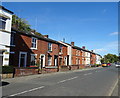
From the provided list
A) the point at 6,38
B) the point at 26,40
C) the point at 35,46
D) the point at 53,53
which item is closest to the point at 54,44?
the point at 53,53

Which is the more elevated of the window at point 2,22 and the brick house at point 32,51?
the window at point 2,22

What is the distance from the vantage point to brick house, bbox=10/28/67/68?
19.8 m

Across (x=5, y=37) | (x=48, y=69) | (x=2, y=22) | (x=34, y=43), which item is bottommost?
(x=48, y=69)

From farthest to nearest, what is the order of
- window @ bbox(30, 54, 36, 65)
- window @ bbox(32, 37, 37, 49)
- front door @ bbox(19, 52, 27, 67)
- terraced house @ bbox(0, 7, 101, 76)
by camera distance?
window @ bbox(32, 37, 37, 49) → window @ bbox(30, 54, 36, 65) → front door @ bbox(19, 52, 27, 67) → terraced house @ bbox(0, 7, 101, 76)

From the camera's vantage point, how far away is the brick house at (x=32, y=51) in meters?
19.8

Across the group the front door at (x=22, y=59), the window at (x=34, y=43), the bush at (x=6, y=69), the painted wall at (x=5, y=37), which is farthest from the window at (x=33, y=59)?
the bush at (x=6, y=69)

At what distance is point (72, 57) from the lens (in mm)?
40938

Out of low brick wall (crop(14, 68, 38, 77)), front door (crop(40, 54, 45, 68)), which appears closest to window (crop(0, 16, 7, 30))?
low brick wall (crop(14, 68, 38, 77))

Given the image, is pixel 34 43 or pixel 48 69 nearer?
pixel 34 43

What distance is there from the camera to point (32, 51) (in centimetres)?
2323

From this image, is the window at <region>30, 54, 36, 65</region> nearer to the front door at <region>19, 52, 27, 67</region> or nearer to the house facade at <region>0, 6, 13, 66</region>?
the front door at <region>19, 52, 27, 67</region>

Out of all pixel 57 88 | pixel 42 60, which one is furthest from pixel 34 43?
pixel 57 88

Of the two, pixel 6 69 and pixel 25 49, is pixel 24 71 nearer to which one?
pixel 6 69

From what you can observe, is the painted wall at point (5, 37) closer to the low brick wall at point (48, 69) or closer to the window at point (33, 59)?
the window at point (33, 59)
